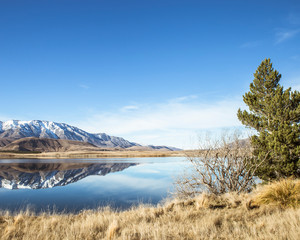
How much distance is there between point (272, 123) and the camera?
12.5 m

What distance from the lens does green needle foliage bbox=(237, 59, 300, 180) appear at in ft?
37.7

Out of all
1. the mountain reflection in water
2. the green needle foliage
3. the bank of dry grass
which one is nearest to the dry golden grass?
the bank of dry grass

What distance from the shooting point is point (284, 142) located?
38.0 feet

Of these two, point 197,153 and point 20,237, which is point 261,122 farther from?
point 20,237

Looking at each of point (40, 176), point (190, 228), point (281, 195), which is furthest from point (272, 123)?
point (40, 176)

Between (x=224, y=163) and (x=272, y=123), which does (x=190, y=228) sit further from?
(x=272, y=123)

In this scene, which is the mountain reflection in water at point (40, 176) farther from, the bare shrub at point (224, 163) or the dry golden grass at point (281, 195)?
the dry golden grass at point (281, 195)

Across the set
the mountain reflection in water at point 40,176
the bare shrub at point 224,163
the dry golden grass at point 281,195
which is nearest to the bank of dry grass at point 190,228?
the dry golden grass at point 281,195

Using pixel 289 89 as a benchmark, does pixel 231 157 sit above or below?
below

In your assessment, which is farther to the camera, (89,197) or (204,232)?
(89,197)

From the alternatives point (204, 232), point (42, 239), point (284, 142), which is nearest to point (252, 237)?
point (204, 232)

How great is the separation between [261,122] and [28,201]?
15.5 metres

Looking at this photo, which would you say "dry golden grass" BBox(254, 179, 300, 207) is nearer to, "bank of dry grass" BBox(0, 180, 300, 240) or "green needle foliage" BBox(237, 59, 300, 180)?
"bank of dry grass" BBox(0, 180, 300, 240)

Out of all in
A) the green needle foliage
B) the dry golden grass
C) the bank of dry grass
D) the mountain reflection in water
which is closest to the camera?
the bank of dry grass
